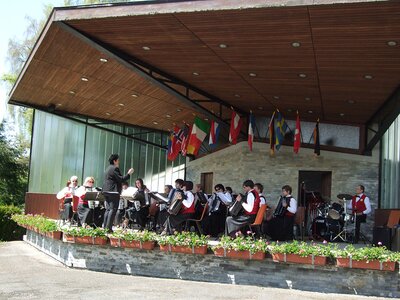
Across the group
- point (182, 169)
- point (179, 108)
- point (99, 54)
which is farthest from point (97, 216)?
point (182, 169)

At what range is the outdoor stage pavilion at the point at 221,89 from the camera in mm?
8188

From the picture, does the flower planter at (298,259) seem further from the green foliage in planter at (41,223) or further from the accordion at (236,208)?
the green foliage in planter at (41,223)

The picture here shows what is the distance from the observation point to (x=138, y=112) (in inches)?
713

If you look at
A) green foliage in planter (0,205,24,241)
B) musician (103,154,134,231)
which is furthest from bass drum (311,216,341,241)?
green foliage in planter (0,205,24,241)

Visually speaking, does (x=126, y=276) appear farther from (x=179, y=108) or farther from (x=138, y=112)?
(x=138, y=112)

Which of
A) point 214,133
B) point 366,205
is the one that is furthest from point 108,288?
point 214,133

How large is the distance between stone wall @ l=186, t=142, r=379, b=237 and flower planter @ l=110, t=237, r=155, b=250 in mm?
8171

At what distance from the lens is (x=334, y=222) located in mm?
12930

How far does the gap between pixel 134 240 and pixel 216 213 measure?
3.54 m

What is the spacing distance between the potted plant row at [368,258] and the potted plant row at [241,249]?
1.21 m

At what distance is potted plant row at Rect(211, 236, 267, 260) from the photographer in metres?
8.42

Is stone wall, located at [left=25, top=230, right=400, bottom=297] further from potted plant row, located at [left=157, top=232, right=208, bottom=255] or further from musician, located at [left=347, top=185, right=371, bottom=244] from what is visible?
musician, located at [left=347, top=185, right=371, bottom=244]

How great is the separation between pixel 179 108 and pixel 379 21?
9.78 meters

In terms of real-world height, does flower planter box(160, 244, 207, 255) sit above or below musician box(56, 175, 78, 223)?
below
